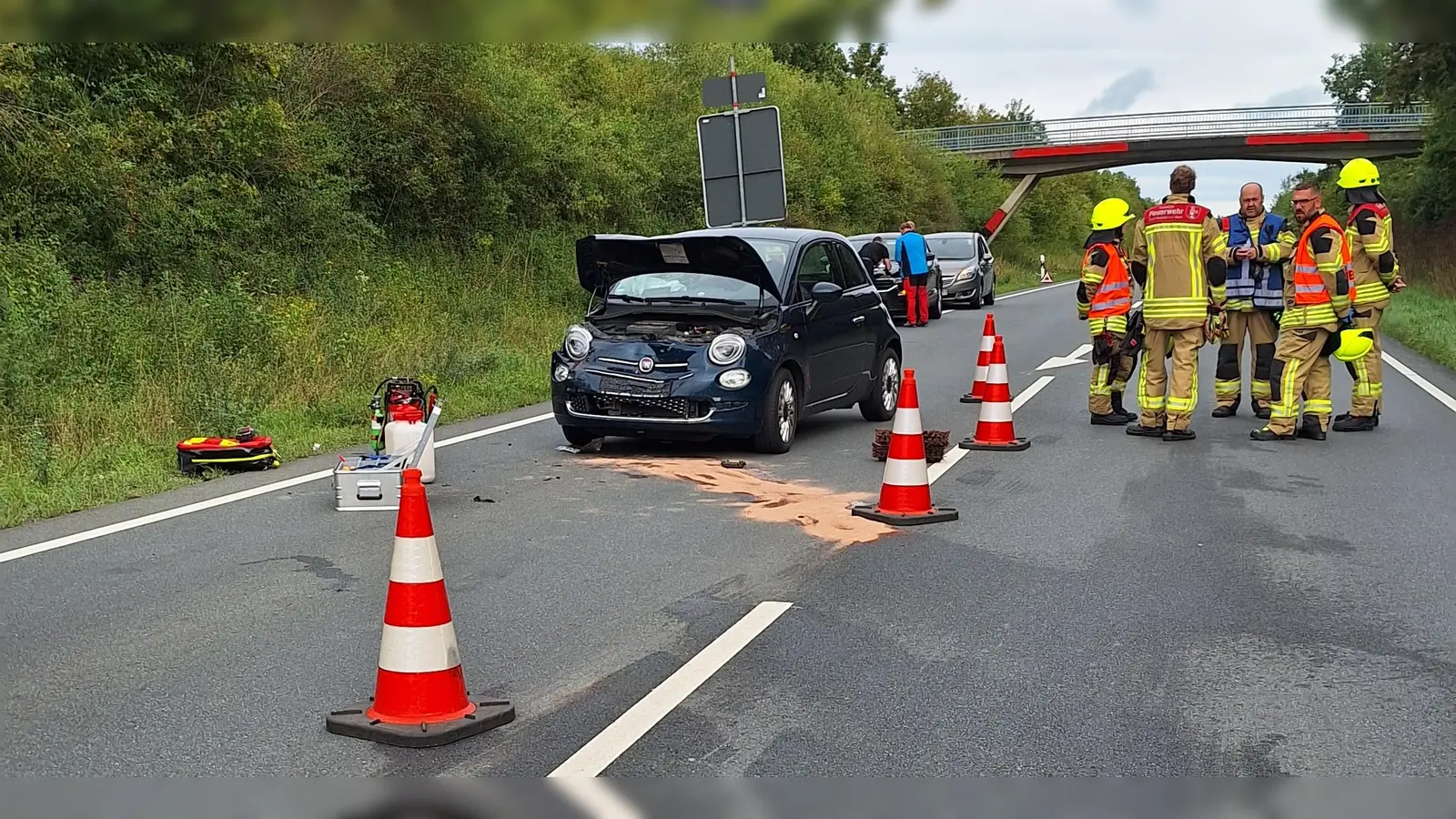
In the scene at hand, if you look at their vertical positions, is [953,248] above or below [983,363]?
above

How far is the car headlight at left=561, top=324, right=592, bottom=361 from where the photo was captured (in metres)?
11.0

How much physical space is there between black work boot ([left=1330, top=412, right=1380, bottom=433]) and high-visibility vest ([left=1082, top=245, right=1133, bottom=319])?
203cm

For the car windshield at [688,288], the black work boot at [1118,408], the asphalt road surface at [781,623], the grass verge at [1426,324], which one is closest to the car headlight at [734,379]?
the asphalt road surface at [781,623]

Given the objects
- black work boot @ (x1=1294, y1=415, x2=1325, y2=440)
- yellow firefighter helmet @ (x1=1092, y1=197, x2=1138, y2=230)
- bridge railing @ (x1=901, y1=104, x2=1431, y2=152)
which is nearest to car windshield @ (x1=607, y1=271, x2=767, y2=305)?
yellow firefighter helmet @ (x1=1092, y1=197, x2=1138, y2=230)

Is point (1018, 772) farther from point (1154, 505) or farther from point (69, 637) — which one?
point (1154, 505)

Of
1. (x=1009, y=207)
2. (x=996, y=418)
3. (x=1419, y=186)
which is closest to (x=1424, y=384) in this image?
(x=1419, y=186)

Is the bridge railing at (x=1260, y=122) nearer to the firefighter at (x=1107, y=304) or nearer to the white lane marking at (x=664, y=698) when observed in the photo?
the white lane marking at (x=664, y=698)

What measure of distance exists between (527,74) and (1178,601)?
18.5m

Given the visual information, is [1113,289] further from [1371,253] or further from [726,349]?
[726,349]

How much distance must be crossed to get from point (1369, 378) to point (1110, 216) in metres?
2.56

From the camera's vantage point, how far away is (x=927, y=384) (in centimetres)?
1642

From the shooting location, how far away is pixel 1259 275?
521 inches

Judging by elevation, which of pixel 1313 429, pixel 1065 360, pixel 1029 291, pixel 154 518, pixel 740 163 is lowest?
pixel 1029 291

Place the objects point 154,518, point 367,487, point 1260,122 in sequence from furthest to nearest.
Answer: point 367,487, point 154,518, point 1260,122
